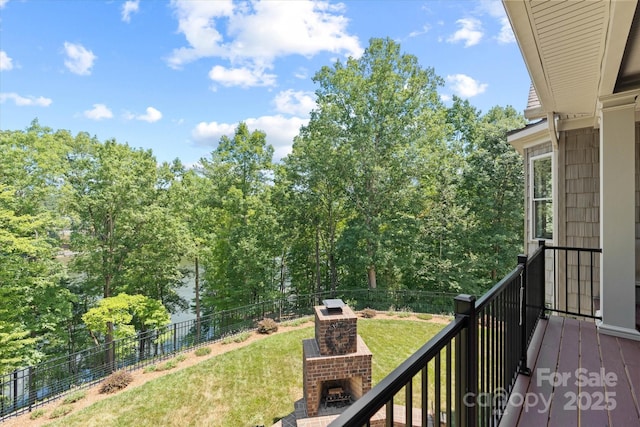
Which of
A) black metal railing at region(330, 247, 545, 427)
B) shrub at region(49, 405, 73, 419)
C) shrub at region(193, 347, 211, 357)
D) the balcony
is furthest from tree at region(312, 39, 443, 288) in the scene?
black metal railing at region(330, 247, 545, 427)

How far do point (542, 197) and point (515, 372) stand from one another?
491cm

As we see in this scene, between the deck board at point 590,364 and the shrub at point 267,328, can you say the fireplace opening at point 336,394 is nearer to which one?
the deck board at point 590,364

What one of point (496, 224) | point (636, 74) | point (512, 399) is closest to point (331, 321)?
point (512, 399)

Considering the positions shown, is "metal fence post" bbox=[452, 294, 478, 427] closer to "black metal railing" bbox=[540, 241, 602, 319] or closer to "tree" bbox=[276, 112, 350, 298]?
"black metal railing" bbox=[540, 241, 602, 319]

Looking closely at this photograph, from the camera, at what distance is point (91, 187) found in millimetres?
12742

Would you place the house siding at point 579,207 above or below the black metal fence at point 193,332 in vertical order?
above

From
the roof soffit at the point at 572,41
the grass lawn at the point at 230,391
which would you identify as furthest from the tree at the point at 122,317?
the roof soffit at the point at 572,41

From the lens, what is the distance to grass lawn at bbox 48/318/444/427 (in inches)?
245

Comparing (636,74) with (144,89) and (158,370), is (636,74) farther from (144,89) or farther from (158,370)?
(144,89)

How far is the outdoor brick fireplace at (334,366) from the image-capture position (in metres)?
5.49

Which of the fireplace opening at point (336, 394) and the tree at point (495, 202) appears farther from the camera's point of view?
the tree at point (495, 202)

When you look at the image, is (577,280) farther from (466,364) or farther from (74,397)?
(74,397)

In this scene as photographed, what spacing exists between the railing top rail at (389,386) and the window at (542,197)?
596 cm

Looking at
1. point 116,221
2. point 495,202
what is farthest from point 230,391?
point 495,202
